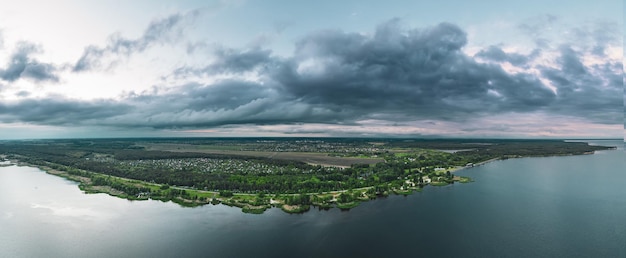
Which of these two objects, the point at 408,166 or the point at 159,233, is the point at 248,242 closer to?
the point at 159,233

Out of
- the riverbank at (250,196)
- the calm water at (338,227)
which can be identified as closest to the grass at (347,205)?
the riverbank at (250,196)

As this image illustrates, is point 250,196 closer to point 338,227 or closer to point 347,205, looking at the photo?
point 347,205

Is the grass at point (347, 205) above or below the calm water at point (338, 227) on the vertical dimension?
above

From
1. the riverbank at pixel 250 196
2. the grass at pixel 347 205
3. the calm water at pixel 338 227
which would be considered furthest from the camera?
the riverbank at pixel 250 196

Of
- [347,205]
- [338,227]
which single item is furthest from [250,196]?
[338,227]

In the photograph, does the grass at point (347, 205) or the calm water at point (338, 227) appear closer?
the calm water at point (338, 227)

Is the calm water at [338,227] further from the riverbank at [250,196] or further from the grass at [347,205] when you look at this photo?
the riverbank at [250,196]

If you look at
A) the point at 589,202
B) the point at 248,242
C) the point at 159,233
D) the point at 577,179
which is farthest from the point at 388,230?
the point at 577,179

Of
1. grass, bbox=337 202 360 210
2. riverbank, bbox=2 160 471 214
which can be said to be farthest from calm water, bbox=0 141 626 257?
riverbank, bbox=2 160 471 214

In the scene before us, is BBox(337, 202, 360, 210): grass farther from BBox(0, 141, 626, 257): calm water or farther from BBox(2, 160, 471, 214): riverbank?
BBox(0, 141, 626, 257): calm water
